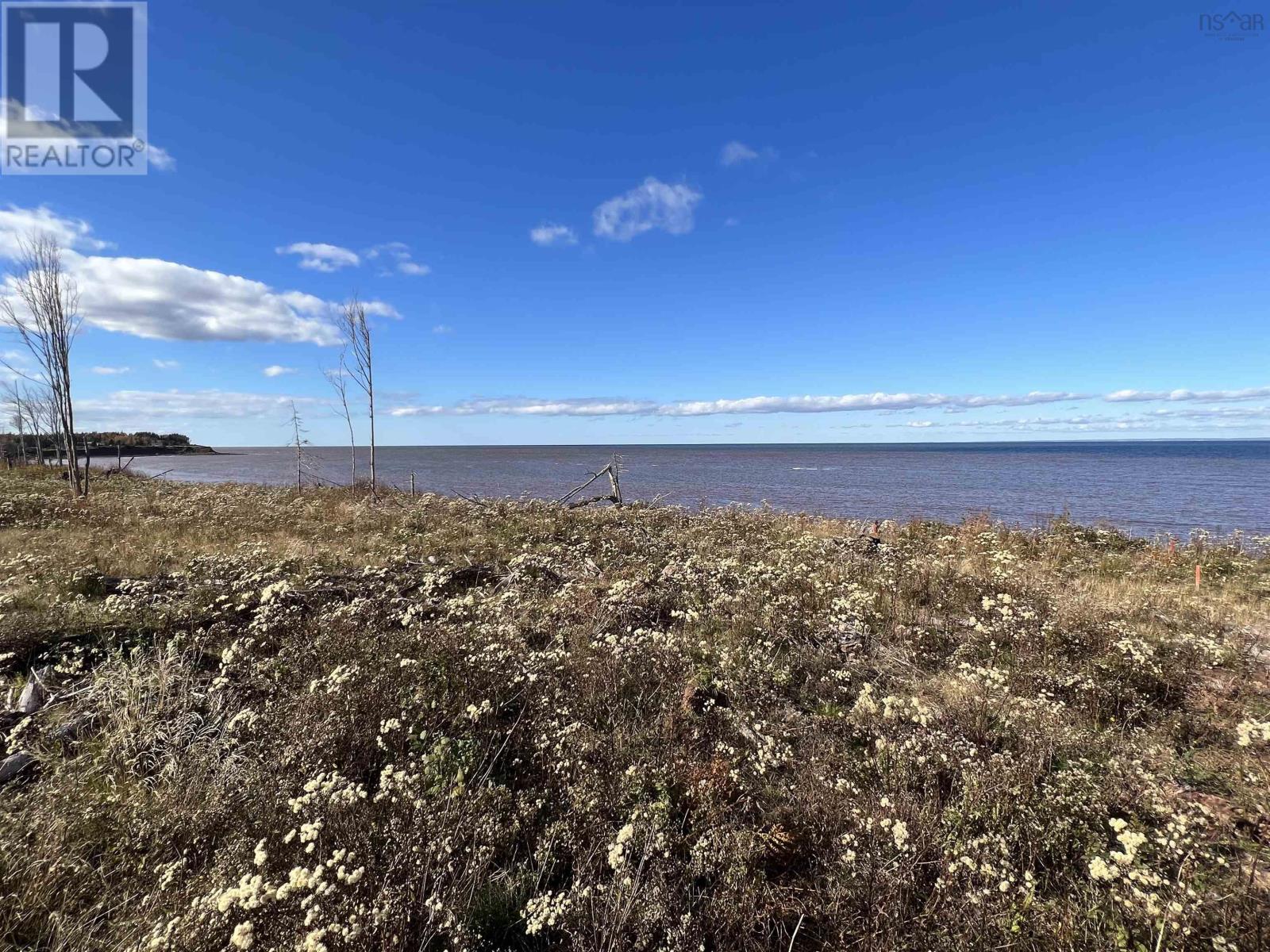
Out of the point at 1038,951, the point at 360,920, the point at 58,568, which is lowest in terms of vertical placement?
the point at 1038,951

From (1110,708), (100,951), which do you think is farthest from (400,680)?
(1110,708)

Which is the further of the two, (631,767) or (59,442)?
(59,442)

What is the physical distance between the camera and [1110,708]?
193 inches

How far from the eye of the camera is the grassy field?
8.89 ft

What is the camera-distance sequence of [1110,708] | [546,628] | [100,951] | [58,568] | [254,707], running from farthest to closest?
[58,568] → [546,628] → [1110,708] → [254,707] → [100,951]

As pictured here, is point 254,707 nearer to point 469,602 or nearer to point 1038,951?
point 469,602

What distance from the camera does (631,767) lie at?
3.77m

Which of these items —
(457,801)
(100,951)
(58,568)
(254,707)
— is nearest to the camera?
(100,951)

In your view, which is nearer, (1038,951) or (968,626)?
(1038,951)

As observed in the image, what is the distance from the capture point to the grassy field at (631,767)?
2.71 metres

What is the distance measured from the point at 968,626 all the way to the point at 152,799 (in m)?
8.52

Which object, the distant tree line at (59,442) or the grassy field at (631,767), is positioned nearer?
the grassy field at (631,767)

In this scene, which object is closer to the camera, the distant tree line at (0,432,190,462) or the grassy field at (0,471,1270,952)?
the grassy field at (0,471,1270,952)

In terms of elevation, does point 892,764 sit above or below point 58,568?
below
